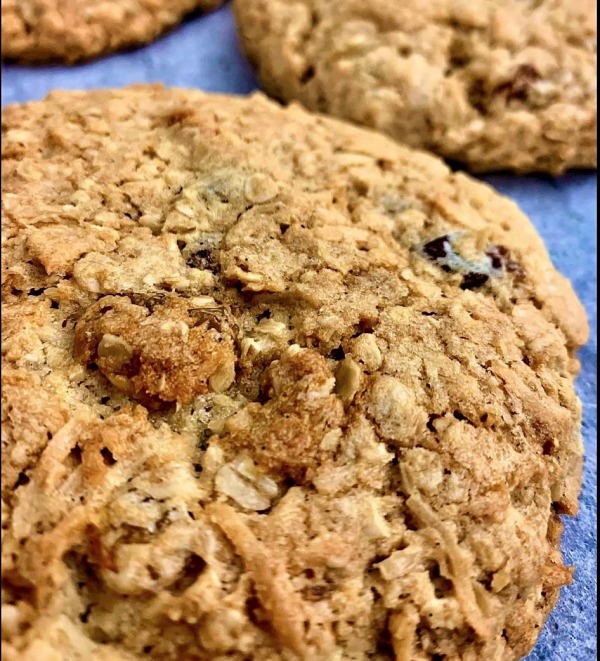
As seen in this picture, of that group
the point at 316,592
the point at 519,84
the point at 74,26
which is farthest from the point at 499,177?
the point at 316,592

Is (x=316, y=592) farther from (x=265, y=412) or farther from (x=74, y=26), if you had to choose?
(x=74, y=26)

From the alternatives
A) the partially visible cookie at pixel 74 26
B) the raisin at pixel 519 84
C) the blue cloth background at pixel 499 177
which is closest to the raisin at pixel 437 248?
the blue cloth background at pixel 499 177

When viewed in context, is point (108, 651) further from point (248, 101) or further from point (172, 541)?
point (248, 101)

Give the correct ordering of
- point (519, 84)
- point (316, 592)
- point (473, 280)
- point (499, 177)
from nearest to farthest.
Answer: point (316, 592) < point (473, 280) < point (519, 84) < point (499, 177)

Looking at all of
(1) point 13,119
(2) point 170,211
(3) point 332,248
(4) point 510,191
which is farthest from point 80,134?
(4) point 510,191

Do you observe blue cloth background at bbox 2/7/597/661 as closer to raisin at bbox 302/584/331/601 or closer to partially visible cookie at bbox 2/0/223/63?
partially visible cookie at bbox 2/0/223/63

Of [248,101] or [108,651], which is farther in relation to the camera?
[248,101]

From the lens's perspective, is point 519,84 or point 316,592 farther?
point 519,84
